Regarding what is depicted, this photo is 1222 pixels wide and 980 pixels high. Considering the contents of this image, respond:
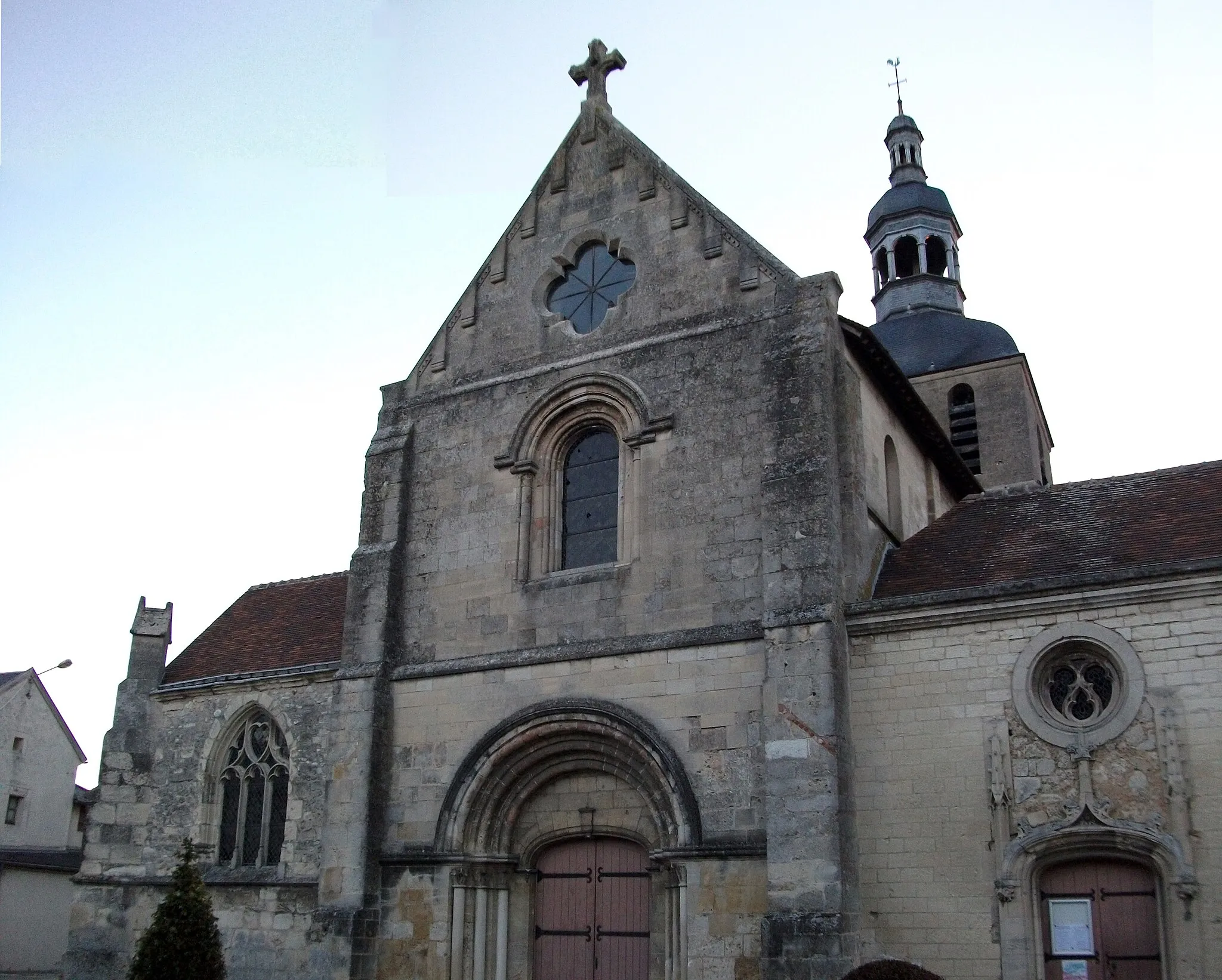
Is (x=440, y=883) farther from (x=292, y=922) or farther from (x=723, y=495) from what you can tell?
(x=723, y=495)

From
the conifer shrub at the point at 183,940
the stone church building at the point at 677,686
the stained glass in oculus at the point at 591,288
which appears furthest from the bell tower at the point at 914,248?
the conifer shrub at the point at 183,940

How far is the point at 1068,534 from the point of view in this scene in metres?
14.2

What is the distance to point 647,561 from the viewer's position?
1493 centimetres

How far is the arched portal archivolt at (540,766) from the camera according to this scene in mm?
14125

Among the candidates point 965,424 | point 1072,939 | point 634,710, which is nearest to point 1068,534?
point 1072,939

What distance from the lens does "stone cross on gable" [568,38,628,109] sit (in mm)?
18406

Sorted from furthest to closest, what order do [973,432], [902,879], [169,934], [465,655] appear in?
[973,432]
[465,655]
[169,934]
[902,879]

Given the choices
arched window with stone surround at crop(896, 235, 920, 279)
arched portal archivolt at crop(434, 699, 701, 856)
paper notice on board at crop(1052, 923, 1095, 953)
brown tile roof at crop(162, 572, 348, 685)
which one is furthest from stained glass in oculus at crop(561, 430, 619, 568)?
arched window with stone surround at crop(896, 235, 920, 279)

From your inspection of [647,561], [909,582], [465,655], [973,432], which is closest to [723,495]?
[647,561]

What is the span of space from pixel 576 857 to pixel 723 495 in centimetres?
475

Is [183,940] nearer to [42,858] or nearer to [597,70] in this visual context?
[597,70]

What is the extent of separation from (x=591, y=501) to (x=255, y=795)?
6.78 m

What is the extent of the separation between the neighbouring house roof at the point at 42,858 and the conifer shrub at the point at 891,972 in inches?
889

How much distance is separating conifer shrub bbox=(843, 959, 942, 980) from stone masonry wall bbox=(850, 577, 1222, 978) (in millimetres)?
2189
